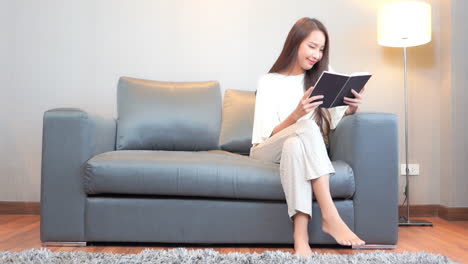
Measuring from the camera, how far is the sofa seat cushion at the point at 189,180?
2.09 metres

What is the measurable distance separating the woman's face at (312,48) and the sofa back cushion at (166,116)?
0.79 meters

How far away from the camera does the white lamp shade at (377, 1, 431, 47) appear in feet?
9.46

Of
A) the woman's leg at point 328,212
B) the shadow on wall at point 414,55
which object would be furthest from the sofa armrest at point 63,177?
the shadow on wall at point 414,55

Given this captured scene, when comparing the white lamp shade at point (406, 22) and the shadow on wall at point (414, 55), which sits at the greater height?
the white lamp shade at point (406, 22)

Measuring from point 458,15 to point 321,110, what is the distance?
143 centimetres

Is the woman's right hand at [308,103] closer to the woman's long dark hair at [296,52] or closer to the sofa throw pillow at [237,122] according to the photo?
the woman's long dark hair at [296,52]

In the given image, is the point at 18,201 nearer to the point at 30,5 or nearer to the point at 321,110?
the point at 30,5

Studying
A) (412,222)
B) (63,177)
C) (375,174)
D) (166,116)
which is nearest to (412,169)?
(412,222)

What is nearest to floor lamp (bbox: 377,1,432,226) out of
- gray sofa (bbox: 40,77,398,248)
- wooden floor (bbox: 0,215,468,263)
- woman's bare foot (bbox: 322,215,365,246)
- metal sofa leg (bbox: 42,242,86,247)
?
wooden floor (bbox: 0,215,468,263)

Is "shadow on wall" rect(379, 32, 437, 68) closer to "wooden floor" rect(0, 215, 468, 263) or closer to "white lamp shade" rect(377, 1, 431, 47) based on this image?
"white lamp shade" rect(377, 1, 431, 47)

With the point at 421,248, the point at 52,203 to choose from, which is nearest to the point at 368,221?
the point at 421,248

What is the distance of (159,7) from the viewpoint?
3.25 m

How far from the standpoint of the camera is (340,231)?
189cm

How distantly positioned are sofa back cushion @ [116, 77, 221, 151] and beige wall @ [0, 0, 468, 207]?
1.13 ft
